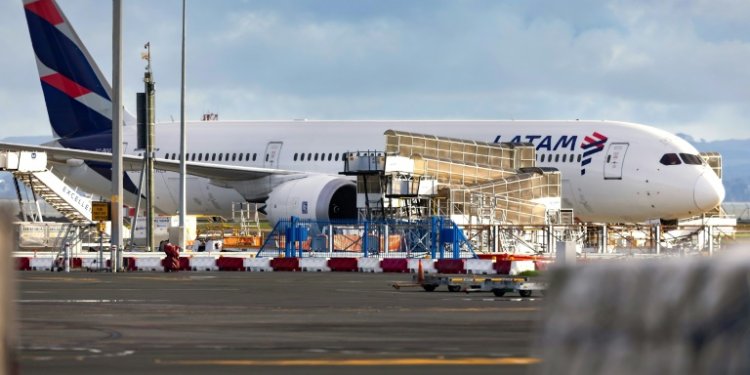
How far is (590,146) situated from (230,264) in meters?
14.8

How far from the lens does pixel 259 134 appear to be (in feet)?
172

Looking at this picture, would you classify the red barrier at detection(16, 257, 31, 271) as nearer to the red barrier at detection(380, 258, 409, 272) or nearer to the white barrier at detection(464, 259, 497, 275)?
the red barrier at detection(380, 258, 409, 272)

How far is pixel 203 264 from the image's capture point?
3547 cm

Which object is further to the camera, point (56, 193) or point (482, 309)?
point (56, 193)

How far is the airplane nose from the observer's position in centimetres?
4450

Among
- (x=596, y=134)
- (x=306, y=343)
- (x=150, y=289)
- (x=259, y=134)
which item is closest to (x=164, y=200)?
(x=259, y=134)

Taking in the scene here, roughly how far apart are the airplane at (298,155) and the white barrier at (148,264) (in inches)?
377

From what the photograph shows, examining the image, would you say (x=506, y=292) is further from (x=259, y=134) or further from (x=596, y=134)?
(x=259, y=134)

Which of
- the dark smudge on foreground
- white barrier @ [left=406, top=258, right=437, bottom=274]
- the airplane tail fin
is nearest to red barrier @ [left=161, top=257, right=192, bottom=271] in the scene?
white barrier @ [left=406, top=258, right=437, bottom=274]

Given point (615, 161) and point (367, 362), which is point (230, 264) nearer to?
point (615, 161)

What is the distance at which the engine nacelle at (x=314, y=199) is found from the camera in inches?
1747

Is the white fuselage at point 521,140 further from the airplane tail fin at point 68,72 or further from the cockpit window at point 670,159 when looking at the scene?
the airplane tail fin at point 68,72

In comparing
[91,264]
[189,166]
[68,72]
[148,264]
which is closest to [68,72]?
[68,72]

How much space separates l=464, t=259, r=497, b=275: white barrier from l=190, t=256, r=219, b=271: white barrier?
6.56m
